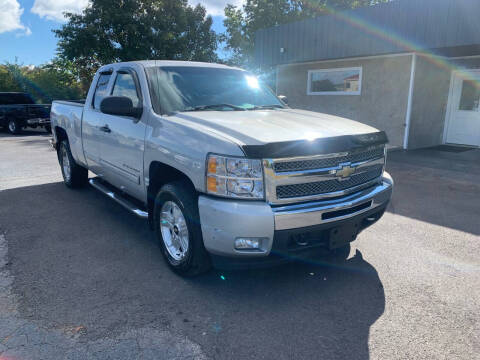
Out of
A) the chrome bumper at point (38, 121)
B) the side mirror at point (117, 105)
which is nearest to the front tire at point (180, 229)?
the side mirror at point (117, 105)

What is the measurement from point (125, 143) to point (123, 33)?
21071 millimetres

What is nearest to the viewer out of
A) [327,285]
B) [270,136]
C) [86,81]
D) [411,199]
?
[270,136]

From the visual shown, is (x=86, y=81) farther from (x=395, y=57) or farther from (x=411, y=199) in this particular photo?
(x=411, y=199)

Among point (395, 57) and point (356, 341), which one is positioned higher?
point (395, 57)

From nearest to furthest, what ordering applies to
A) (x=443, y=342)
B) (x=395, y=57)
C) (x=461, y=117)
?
(x=443, y=342) → (x=395, y=57) → (x=461, y=117)

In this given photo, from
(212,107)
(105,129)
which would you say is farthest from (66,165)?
(212,107)

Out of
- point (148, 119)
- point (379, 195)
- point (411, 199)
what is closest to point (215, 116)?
point (148, 119)

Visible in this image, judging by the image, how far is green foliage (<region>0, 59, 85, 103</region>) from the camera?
25172 millimetres

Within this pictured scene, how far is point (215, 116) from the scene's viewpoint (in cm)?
343

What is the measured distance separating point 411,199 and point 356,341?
4146 mm

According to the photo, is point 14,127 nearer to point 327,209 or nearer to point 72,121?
point 72,121

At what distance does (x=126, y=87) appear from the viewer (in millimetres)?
4332

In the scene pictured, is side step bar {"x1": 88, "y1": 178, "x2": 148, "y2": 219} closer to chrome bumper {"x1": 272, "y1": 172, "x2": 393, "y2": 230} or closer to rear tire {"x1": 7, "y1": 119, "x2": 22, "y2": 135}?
chrome bumper {"x1": 272, "y1": 172, "x2": 393, "y2": 230}

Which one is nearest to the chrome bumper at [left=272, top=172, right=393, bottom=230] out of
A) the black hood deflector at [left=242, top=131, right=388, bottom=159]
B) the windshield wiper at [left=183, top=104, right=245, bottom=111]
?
the black hood deflector at [left=242, top=131, right=388, bottom=159]
